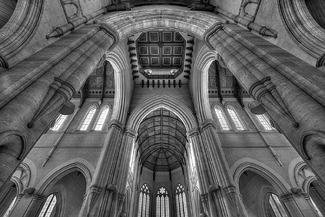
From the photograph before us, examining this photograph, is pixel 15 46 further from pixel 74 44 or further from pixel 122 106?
pixel 122 106

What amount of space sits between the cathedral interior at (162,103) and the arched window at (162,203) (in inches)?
4.9

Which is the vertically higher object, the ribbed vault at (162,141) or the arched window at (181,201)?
the ribbed vault at (162,141)

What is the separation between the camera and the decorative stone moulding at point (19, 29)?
3.90 m

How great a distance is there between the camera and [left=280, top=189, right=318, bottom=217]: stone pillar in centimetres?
873

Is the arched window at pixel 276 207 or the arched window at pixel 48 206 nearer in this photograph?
the arched window at pixel 48 206

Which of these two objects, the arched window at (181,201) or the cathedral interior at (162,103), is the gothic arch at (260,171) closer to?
the cathedral interior at (162,103)

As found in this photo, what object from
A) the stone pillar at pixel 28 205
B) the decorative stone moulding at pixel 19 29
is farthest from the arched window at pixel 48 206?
the decorative stone moulding at pixel 19 29

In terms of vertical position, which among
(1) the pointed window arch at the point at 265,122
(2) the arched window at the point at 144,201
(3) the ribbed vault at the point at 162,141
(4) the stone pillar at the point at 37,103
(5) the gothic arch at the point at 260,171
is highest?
(3) the ribbed vault at the point at 162,141

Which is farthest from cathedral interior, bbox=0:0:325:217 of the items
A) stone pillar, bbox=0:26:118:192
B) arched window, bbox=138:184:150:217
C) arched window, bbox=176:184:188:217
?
arched window, bbox=138:184:150:217

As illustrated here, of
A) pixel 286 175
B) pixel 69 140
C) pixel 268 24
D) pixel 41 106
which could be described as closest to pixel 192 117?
pixel 286 175

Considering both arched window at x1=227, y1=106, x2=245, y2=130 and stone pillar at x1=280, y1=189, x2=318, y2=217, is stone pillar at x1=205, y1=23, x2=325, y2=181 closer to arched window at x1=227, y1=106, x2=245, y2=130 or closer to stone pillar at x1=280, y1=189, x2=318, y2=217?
stone pillar at x1=280, y1=189, x2=318, y2=217

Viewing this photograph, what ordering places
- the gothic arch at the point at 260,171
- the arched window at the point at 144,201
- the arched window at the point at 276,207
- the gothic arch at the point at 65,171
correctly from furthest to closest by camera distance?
the arched window at the point at 144,201
the arched window at the point at 276,207
the gothic arch at the point at 260,171
the gothic arch at the point at 65,171

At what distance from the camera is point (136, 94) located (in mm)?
15805

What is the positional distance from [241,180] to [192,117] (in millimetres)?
5948
